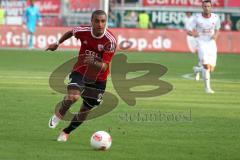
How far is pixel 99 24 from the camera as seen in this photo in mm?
11852

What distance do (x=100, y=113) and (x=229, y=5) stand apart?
3835 cm

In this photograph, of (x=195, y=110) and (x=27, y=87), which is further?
(x=27, y=87)

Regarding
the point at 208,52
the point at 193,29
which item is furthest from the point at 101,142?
the point at 193,29

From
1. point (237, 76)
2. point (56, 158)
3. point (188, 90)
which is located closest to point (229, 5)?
point (237, 76)

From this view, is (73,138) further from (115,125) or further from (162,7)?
(162,7)

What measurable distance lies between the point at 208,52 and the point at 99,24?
32.8 ft

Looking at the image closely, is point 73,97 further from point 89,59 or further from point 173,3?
point 173,3

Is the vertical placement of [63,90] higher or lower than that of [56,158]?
lower

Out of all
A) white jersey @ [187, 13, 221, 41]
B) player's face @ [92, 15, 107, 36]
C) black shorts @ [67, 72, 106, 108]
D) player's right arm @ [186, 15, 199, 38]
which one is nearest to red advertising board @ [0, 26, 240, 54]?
player's right arm @ [186, 15, 199, 38]

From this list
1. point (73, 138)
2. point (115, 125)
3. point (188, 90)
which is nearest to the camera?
point (73, 138)

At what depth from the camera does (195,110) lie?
1655 centimetres

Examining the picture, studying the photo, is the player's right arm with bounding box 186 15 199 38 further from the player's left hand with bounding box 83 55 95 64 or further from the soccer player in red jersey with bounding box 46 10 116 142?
the player's left hand with bounding box 83 55 95 64

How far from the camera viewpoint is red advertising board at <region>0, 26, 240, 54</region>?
135 feet

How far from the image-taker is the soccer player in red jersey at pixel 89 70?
1212cm
